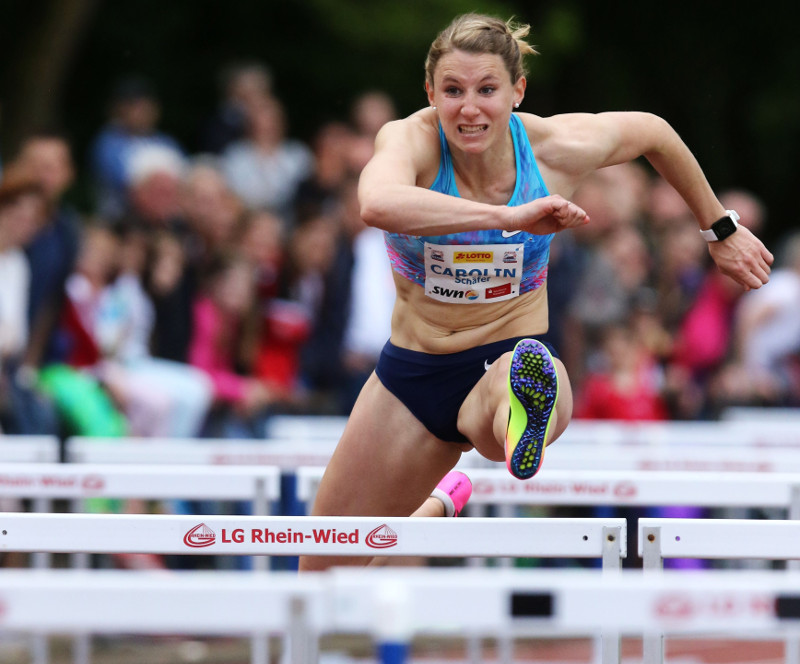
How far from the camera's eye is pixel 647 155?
4.61 meters

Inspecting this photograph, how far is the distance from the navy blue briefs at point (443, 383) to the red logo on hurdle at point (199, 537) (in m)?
1.02

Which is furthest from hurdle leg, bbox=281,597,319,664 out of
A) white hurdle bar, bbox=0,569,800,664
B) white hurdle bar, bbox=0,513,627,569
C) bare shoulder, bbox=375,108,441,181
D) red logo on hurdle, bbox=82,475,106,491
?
bare shoulder, bbox=375,108,441,181

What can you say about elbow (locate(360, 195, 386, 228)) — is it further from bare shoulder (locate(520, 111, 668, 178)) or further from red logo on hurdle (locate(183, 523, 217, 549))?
red logo on hurdle (locate(183, 523, 217, 549))

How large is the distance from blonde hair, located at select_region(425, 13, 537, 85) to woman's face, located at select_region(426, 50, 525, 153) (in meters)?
0.02

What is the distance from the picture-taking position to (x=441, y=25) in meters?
13.2

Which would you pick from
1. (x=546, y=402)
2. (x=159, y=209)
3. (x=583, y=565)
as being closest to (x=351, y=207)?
(x=159, y=209)

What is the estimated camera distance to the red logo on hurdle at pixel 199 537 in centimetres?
370

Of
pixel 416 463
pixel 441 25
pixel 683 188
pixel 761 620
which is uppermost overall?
pixel 441 25

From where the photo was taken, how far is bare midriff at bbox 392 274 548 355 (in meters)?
Result: 4.48

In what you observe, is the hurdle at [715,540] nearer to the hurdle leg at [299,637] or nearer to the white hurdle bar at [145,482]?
the hurdle leg at [299,637]

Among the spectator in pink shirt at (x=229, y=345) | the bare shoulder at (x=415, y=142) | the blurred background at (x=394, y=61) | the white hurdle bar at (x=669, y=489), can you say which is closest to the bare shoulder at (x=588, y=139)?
the bare shoulder at (x=415, y=142)

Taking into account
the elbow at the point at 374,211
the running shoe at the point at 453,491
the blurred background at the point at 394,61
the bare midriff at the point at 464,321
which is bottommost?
the running shoe at the point at 453,491

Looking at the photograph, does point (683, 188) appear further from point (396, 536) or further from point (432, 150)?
point (396, 536)

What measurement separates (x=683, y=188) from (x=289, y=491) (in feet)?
8.87
